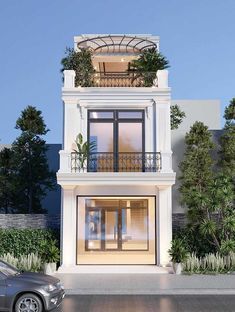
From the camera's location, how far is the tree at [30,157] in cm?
2559

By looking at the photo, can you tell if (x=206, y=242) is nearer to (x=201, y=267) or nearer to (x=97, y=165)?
(x=201, y=267)

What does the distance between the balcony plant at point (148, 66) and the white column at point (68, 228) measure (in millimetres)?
6021

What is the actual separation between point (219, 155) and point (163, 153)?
465 centimetres

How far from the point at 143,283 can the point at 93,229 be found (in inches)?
235

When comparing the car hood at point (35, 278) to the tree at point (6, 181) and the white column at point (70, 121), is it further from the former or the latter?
the tree at point (6, 181)

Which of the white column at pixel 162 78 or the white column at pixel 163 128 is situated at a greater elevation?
the white column at pixel 162 78

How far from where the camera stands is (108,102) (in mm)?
21672

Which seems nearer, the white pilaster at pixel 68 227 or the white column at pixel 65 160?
the white pilaster at pixel 68 227

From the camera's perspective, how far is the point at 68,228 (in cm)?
2088

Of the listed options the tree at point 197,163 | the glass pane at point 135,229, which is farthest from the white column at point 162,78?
the glass pane at point 135,229

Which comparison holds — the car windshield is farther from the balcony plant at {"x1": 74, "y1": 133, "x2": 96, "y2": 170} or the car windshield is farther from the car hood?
the balcony plant at {"x1": 74, "y1": 133, "x2": 96, "y2": 170}

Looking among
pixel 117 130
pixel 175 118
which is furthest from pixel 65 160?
pixel 175 118

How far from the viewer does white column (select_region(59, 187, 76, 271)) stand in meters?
20.8

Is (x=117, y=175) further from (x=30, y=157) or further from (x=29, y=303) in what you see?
(x=29, y=303)
